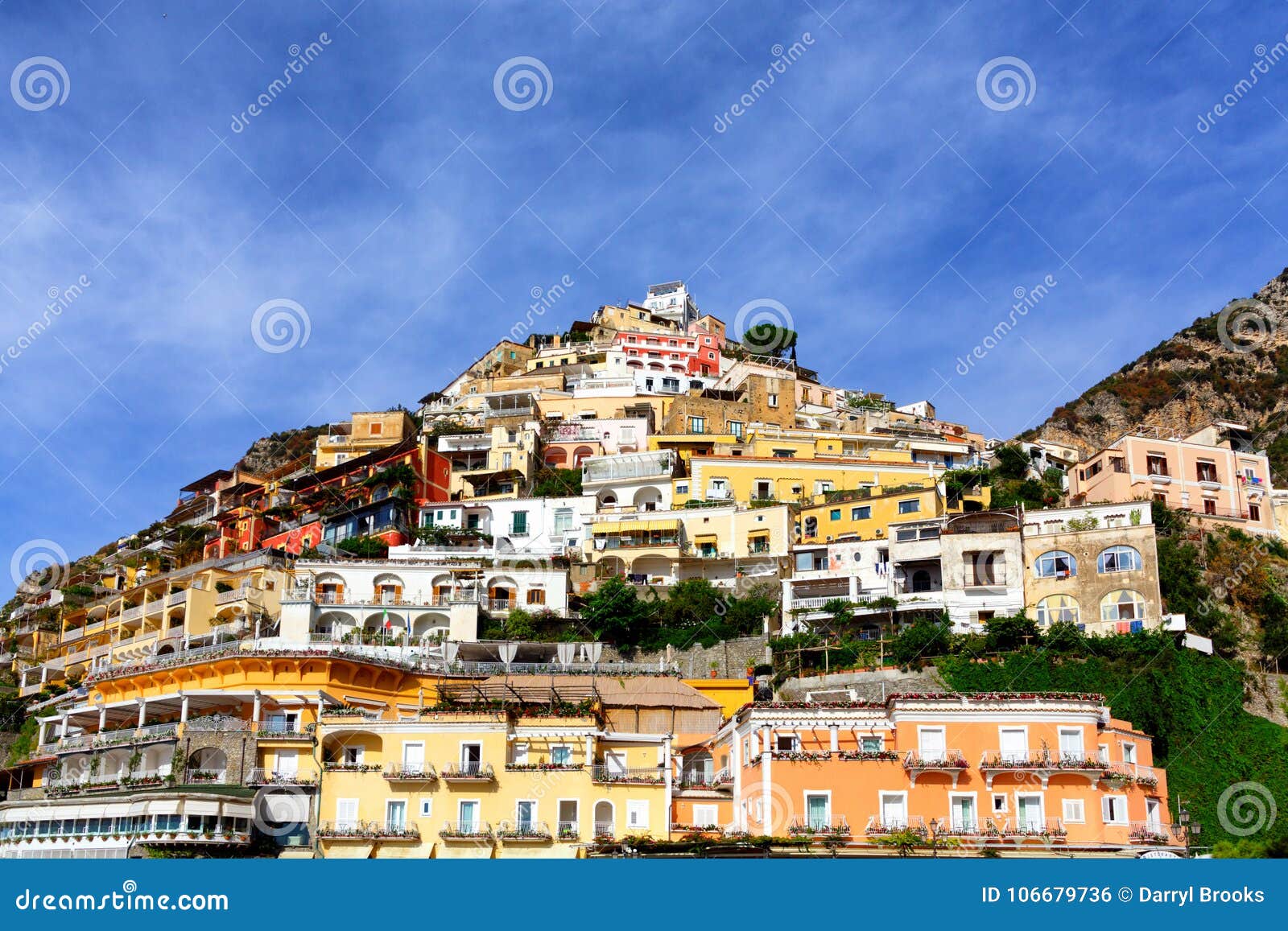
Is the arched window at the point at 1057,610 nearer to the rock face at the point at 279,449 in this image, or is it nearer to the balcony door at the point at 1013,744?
the balcony door at the point at 1013,744

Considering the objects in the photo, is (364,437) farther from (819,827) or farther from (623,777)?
(819,827)

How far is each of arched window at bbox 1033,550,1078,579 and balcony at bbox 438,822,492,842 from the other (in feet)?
92.1

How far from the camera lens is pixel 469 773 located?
45.1 metres

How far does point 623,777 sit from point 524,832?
397 centimetres

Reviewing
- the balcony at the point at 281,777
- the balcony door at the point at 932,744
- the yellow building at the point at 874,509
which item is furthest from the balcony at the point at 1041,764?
the balcony at the point at 281,777

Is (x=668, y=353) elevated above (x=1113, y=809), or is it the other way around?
(x=668, y=353)

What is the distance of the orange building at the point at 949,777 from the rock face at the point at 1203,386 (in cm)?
6207

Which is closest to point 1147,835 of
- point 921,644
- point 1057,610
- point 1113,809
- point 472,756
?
point 1113,809

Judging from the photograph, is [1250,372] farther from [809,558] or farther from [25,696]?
[25,696]

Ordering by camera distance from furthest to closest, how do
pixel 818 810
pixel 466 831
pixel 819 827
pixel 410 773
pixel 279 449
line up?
pixel 279 449, pixel 410 773, pixel 466 831, pixel 818 810, pixel 819 827

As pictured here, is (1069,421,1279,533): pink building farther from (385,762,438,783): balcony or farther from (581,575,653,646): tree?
(385,762,438,783): balcony

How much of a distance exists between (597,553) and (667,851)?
30000 mm

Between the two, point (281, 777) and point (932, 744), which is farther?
point (281, 777)

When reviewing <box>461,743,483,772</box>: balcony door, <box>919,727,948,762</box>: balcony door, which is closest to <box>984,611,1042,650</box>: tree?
<box>919,727,948,762</box>: balcony door
